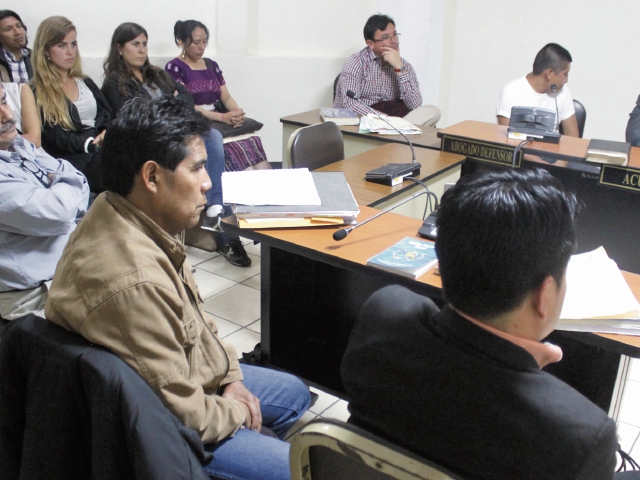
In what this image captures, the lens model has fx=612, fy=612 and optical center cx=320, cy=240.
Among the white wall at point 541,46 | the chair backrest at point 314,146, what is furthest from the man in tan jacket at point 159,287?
the white wall at point 541,46

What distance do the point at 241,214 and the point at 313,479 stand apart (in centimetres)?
103

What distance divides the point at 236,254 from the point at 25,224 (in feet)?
4.75

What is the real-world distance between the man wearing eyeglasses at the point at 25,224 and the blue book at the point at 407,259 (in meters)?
1.02

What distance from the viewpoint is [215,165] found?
333cm

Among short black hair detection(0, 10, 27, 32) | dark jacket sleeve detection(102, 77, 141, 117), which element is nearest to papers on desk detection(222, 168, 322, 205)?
dark jacket sleeve detection(102, 77, 141, 117)

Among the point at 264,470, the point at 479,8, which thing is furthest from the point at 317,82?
the point at 264,470

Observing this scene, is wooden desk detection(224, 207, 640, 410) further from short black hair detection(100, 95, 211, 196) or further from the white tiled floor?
short black hair detection(100, 95, 211, 196)

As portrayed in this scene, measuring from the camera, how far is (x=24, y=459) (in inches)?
40.1

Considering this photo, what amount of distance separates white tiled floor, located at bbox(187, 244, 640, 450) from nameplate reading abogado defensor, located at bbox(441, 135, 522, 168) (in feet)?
3.26

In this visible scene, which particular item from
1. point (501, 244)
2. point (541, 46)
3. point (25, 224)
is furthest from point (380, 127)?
point (541, 46)

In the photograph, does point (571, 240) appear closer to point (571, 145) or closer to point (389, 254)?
point (389, 254)

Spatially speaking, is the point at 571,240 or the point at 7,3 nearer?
the point at 571,240

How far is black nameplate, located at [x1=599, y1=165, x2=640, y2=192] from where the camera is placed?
2.53 meters

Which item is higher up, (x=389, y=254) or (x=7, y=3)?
(x=7, y=3)
